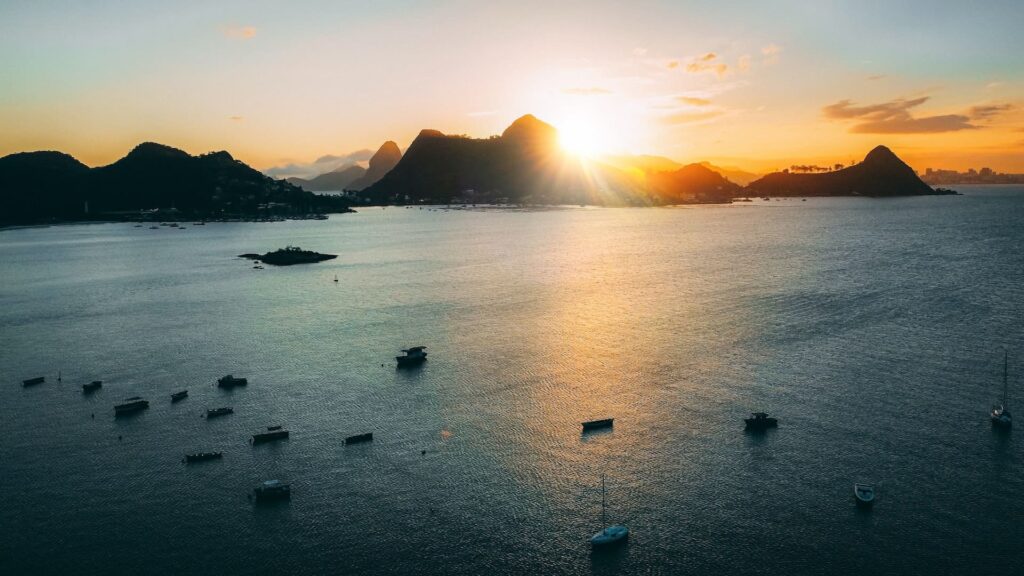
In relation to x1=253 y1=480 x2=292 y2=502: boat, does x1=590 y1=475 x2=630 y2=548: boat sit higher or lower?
lower

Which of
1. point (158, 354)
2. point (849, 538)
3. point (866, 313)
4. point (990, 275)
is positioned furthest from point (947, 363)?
point (158, 354)

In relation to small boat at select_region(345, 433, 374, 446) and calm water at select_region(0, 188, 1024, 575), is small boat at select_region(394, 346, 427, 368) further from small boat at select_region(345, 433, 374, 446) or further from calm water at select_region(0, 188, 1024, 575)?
small boat at select_region(345, 433, 374, 446)

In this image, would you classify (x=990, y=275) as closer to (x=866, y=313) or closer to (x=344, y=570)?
(x=866, y=313)

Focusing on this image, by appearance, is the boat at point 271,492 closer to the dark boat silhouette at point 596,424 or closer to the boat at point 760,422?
the dark boat silhouette at point 596,424

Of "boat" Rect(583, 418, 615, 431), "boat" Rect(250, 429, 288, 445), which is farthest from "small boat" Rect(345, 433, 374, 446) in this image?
"boat" Rect(583, 418, 615, 431)

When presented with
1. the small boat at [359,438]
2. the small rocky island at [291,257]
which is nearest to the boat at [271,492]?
the small boat at [359,438]
